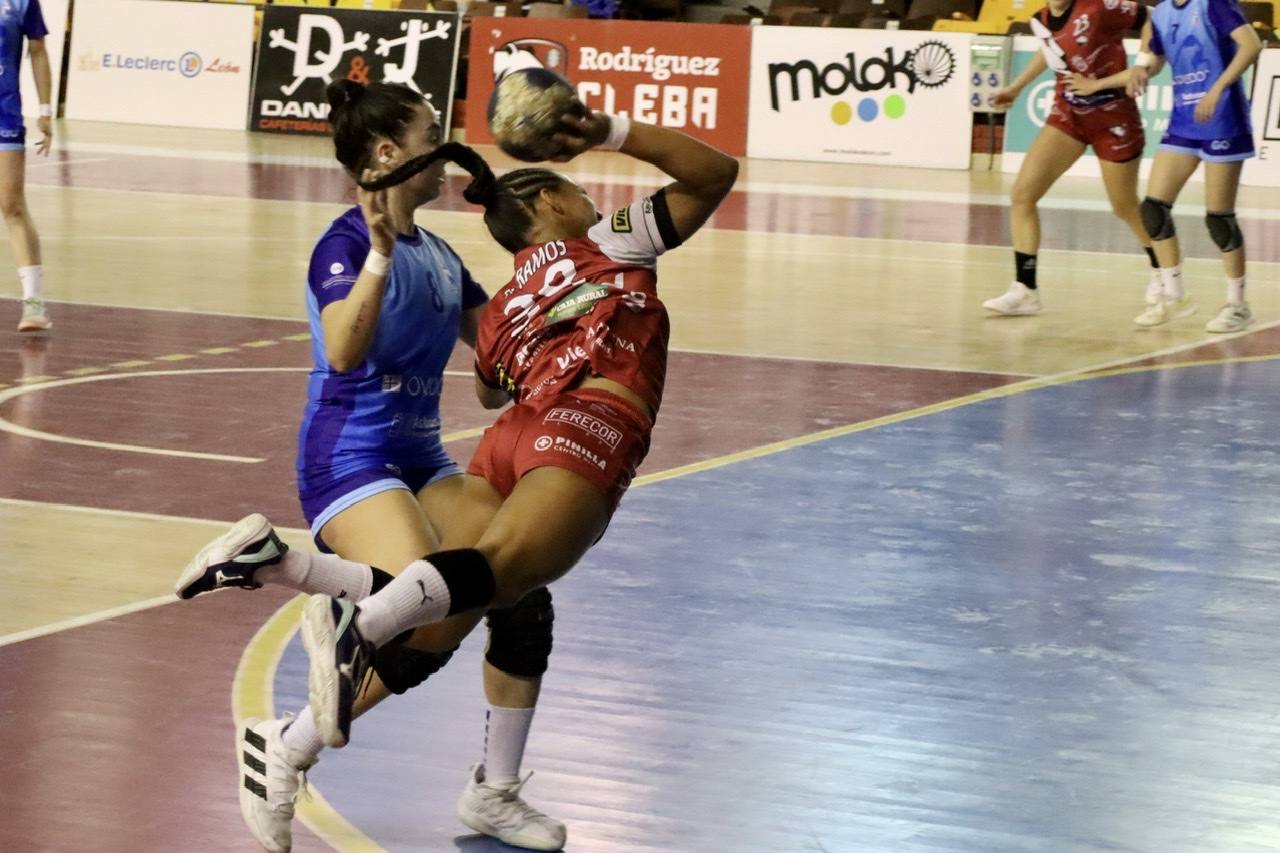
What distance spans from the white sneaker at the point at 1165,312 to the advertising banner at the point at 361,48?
1191 centimetres

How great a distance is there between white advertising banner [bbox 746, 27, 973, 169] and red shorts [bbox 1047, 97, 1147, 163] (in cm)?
920

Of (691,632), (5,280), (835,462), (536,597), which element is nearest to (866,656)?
(691,632)

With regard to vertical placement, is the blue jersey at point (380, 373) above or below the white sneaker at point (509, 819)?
above

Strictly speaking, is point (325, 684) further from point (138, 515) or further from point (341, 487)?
point (138, 515)

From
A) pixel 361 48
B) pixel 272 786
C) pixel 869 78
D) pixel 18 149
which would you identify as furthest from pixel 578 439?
pixel 361 48

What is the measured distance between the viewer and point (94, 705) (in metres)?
4.81

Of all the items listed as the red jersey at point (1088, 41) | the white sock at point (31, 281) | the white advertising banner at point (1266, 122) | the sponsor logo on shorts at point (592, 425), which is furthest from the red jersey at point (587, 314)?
the white advertising banner at point (1266, 122)

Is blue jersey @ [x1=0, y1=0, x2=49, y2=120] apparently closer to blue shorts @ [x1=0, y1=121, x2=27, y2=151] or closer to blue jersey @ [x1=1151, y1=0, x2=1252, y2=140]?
blue shorts @ [x1=0, y1=121, x2=27, y2=151]

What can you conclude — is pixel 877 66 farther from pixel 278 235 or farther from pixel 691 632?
pixel 691 632

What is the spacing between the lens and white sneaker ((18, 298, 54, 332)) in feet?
33.4

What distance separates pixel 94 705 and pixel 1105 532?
359cm

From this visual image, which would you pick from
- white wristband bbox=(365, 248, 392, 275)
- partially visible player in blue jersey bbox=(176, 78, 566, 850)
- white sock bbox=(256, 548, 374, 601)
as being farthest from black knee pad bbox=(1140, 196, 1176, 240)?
white sock bbox=(256, 548, 374, 601)

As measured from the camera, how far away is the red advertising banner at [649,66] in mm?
21453

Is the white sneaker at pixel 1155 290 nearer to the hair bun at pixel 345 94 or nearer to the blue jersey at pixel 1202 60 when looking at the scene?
the blue jersey at pixel 1202 60
